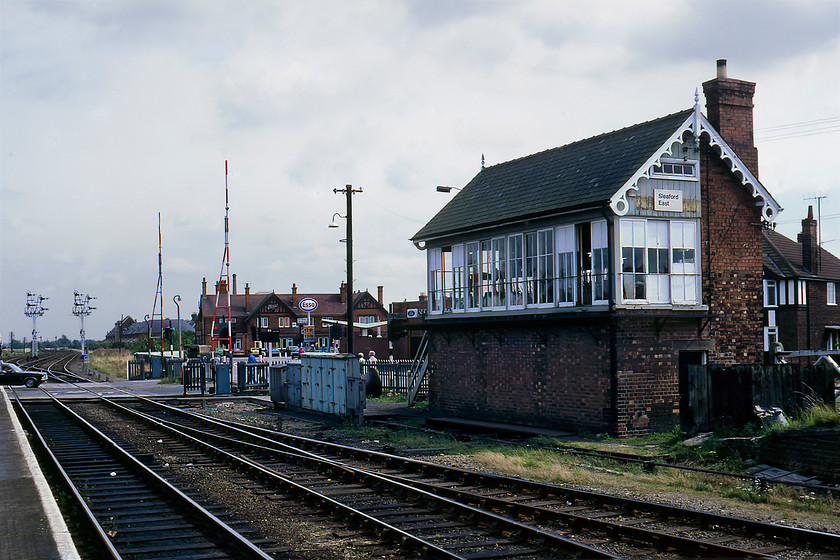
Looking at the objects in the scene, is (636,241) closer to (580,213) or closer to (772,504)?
(580,213)

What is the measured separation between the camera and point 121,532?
981cm

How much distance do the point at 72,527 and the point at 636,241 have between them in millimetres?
13447

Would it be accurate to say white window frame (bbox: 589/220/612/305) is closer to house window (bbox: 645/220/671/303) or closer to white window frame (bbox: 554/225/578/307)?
white window frame (bbox: 554/225/578/307)

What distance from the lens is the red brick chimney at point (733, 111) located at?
20906 mm

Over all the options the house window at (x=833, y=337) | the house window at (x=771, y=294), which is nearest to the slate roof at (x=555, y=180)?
the house window at (x=771, y=294)

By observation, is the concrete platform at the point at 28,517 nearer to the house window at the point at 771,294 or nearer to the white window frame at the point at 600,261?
the white window frame at the point at 600,261

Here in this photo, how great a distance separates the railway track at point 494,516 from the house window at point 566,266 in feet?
22.9

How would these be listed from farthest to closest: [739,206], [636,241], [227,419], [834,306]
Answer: [834,306] < [227,419] < [739,206] < [636,241]

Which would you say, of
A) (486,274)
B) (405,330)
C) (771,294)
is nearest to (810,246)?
(771,294)

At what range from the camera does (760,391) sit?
16.1m

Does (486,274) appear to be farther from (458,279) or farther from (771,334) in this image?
(771,334)

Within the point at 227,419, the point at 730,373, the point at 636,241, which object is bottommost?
the point at 227,419

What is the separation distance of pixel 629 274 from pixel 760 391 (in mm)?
4093

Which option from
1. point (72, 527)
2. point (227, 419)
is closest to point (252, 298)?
point (227, 419)
